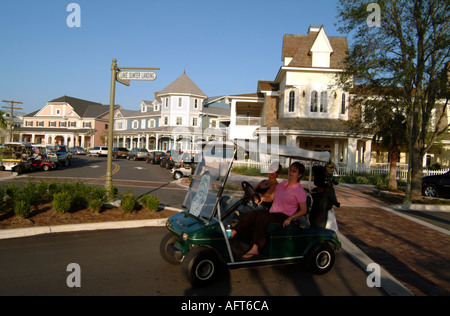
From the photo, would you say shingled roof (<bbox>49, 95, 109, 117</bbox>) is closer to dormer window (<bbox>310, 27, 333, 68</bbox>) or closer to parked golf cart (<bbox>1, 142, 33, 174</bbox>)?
parked golf cart (<bbox>1, 142, 33, 174</bbox>)

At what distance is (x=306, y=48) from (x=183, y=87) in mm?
26331

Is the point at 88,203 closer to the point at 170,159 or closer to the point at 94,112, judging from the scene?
the point at 170,159

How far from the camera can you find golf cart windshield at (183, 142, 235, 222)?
16.8ft

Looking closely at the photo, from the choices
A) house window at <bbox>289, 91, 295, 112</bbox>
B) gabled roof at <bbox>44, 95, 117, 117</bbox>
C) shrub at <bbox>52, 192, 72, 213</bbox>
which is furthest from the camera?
gabled roof at <bbox>44, 95, 117, 117</bbox>

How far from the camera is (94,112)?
69.6 m

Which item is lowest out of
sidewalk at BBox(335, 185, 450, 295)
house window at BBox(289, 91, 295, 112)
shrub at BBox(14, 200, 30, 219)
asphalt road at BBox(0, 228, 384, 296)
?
sidewalk at BBox(335, 185, 450, 295)

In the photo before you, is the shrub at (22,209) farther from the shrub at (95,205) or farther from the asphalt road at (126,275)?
the shrub at (95,205)

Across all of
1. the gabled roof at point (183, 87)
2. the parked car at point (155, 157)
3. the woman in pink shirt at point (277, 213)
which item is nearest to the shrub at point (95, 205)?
the woman in pink shirt at point (277, 213)

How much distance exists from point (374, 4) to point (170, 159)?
2079 cm

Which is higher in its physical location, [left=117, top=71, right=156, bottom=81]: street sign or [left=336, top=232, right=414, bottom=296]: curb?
[left=117, top=71, right=156, bottom=81]: street sign

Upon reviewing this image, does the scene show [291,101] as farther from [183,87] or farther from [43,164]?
[183,87]

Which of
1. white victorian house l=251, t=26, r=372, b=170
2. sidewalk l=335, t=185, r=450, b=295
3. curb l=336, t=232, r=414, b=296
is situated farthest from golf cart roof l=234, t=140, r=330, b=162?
white victorian house l=251, t=26, r=372, b=170

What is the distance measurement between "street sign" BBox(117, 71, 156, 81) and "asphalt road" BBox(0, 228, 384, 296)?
4759mm

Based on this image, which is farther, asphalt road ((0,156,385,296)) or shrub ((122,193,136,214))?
shrub ((122,193,136,214))
